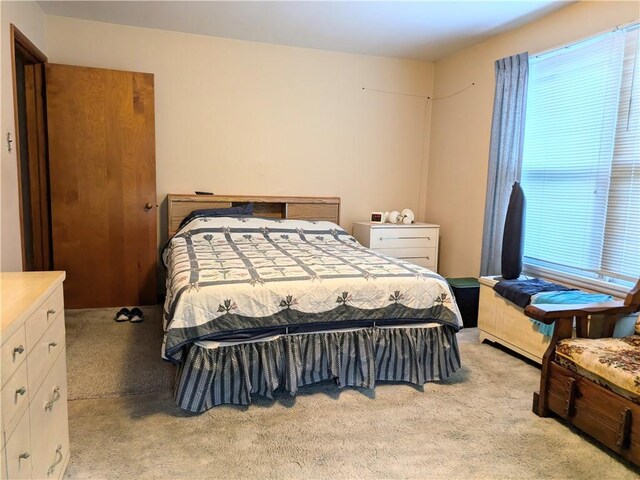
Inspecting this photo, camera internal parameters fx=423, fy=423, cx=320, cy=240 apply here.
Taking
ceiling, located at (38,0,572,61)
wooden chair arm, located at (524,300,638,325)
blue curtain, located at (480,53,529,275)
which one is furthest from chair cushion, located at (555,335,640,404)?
ceiling, located at (38,0,572,61)

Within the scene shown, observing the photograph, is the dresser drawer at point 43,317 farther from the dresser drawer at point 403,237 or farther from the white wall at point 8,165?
the dresser drawer at point 403,237

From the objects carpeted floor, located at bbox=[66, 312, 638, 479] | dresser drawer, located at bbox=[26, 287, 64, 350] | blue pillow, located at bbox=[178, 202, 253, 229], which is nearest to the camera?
dresser drawer, located at bbox=[26, 287, 64, 350]

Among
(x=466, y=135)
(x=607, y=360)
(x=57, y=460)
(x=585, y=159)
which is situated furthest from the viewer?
(x=466, y=135)

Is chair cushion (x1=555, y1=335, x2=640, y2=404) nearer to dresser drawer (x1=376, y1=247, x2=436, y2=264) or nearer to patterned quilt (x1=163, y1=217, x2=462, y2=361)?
patterned quilt (x1=163, y1=217, x2=462, y2=361)

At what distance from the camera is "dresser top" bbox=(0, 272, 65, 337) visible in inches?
45.3

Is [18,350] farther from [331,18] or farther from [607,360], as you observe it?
[331,18]

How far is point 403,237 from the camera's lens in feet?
13.9

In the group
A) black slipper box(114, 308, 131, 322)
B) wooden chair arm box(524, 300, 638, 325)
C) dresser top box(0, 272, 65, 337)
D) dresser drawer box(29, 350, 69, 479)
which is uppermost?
dresser top box(0, 272, 65, 337)

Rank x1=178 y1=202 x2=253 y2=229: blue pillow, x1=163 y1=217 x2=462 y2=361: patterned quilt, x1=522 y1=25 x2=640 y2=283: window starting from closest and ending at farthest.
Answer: x1=163 y1=217 x2=462 y2=361: patterned quilt, x1=522 y1=25 x2=640 y2=283: window, x1=178 y1=202 x2=253 y2=229: blue pillow

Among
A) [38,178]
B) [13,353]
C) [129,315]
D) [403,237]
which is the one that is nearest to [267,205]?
[403,237]

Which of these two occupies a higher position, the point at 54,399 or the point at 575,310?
the point at 575,310

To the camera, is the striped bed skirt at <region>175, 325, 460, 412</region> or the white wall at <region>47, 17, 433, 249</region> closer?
the striped bed skirt at <region>175, 325, 460, 412</region>

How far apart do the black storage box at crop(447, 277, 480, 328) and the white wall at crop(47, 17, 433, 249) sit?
1.54 meters

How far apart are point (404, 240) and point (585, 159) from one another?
5.72 feet
